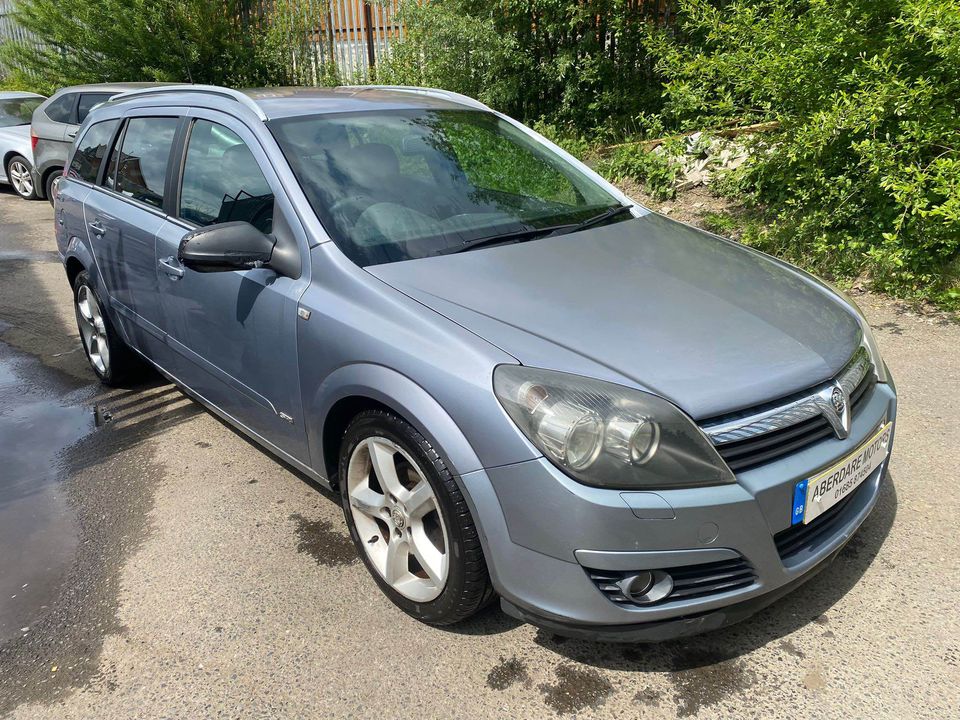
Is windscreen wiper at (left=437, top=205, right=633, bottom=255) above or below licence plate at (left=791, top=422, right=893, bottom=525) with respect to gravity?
above

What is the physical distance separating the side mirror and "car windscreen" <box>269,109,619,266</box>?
0.25 meters

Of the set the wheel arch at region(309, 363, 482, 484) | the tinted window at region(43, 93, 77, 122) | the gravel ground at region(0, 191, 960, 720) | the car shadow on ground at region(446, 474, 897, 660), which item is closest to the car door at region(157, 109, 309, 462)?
the wheel arch at region(309, 363, 482, 484)

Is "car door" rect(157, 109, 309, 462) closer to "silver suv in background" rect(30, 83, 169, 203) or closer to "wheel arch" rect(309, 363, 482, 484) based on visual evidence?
"wheel arch" rect(309, 363, 482, 484)

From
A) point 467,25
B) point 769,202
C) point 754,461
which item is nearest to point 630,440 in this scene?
point 754,461

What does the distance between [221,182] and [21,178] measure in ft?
34.0

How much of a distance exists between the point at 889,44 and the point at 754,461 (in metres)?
4.27

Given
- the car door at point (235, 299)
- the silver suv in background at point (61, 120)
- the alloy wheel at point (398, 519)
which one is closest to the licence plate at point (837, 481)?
the alloy wheel at point (398, 519)

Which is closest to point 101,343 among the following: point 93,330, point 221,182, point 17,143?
point 93,330

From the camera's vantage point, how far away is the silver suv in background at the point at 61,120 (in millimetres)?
9477

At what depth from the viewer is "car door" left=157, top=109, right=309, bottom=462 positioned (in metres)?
2.90

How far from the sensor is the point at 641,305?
2.56 m

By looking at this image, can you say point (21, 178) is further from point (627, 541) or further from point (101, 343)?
point (627, 541)

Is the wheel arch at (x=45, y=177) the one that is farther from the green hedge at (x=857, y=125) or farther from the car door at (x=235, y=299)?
the green hedge at (x=857, y=125)

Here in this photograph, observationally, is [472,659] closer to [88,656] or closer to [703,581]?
[703,581]
